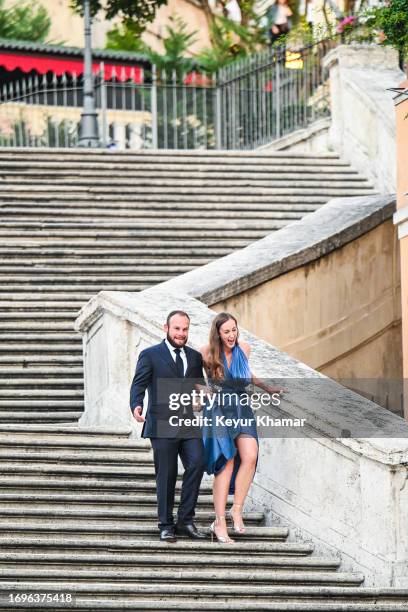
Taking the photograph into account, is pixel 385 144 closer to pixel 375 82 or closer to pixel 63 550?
pixel 375 82

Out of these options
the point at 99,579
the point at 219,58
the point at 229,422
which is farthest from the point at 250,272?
the point at 219,58

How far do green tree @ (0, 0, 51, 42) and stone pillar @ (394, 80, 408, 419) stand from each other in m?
24.3

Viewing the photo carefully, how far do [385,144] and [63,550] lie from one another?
1092 centimetres

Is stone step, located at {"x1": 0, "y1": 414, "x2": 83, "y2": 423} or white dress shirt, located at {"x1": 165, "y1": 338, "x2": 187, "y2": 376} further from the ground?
white dress shirt, located at {"x1": 165, "y1": 338, "x2": 187, "y2": 376}

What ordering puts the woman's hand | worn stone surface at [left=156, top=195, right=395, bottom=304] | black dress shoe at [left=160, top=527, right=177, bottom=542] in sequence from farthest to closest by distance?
worn stone surface at [left=156, top=195, right=395, bottom=304] < the woman's hand < black dress shoe at [left=160, top=527, right=177, bottom=542]

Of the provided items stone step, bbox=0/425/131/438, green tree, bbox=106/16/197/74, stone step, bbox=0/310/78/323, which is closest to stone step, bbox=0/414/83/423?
stone step, bbox=0/425/131/438

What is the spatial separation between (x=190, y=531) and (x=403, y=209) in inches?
168

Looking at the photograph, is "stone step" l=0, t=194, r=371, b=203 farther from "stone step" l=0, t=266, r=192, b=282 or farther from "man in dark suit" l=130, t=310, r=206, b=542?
"man in dark suit" l=130, t=310, r=206, b=542

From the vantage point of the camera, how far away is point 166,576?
9.80m

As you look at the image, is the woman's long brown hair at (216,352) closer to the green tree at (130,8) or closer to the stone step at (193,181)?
the stone step at (193,181)

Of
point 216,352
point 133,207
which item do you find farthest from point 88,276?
point 216,352

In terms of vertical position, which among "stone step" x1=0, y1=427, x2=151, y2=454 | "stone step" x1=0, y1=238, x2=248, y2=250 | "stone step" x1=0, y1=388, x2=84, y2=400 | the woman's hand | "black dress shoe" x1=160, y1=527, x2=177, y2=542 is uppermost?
"stone step" x1=0, y1=238, x2=248, y2=250

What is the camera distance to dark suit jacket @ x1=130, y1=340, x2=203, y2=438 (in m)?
10.4

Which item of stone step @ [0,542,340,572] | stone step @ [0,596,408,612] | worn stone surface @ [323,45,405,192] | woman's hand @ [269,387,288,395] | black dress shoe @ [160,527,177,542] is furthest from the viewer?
worn stone surface @ [323,45,405,192]
